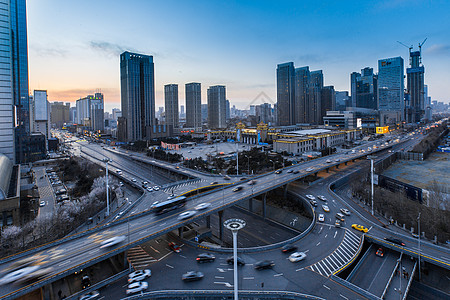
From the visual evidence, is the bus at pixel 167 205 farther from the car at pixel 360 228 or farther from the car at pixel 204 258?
the car at pixel 360 228

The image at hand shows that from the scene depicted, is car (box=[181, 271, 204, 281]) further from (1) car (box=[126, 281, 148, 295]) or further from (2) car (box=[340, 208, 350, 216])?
(2) car (box=[340, 208, 350, 216])

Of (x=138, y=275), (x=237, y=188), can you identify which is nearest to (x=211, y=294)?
(x=138, y=275)

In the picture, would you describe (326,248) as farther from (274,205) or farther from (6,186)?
(6,186)

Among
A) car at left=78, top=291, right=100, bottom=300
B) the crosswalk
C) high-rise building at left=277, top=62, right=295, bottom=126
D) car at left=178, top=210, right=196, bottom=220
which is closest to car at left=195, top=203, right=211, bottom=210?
car at left=178, top=210, right=196, bottom=220

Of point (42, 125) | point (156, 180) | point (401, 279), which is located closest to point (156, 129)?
point (42, 125)

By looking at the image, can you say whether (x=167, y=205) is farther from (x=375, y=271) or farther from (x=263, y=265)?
(x=375, y=271)
